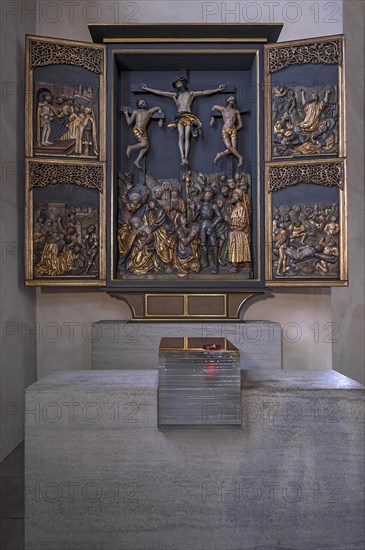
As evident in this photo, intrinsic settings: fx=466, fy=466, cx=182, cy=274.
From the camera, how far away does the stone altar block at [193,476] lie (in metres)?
3.45

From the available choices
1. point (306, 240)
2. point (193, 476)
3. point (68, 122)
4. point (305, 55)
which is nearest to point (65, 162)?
point (68, 122)

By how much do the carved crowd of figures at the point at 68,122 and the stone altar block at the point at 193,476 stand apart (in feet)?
11.9

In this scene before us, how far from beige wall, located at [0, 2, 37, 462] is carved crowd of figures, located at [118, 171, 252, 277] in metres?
1.36

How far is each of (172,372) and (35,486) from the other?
1329 mm

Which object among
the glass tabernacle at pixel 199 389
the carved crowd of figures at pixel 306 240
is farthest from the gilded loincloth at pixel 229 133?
the glass tabernacle at pixel 199 389

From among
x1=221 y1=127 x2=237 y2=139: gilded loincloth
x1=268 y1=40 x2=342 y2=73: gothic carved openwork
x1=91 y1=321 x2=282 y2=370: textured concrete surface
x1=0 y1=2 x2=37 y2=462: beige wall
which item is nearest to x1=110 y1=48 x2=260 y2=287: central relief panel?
x1=221 y1=127 x2=237 y2=139: gilded loincloth

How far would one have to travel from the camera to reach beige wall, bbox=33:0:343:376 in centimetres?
705

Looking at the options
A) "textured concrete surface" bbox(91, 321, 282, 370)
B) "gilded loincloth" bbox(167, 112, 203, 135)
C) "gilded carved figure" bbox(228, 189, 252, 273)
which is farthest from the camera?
"gilded loincloth" bbox(167, 112, 203, 135)

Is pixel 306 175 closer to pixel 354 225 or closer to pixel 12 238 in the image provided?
pixel 354 225

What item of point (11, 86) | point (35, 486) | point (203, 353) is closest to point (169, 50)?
point (11, 86)

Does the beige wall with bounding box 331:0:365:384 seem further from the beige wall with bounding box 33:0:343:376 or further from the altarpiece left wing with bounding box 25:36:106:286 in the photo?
the altarpiece left wing with bounding box 25:36:106:286

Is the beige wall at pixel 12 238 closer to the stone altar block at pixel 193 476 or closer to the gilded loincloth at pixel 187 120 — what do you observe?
the gilded loincloth at pixel 187 120

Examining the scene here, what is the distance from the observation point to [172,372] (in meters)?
3.47

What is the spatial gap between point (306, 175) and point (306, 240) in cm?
83
